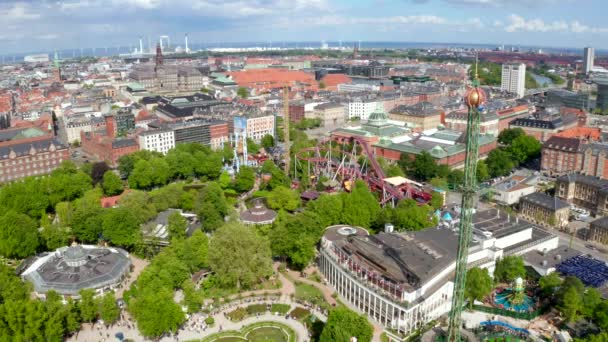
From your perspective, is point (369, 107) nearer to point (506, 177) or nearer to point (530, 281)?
point (506, 177)

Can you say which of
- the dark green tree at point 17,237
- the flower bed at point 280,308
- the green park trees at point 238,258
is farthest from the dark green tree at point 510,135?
the dark green tree at point 17,237

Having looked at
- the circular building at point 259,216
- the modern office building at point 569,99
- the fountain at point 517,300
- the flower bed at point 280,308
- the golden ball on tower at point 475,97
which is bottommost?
the flower bed at point 280,308

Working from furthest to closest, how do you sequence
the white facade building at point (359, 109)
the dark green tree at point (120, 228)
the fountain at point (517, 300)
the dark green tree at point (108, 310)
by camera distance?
the white facade building at point (359, 109) < the dark green tree at point (120, 228) < the fountain at point (517, 300) < the dark green tree at point (108, 310)

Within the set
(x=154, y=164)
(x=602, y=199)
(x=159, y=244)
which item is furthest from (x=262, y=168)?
(x=602, y=199)

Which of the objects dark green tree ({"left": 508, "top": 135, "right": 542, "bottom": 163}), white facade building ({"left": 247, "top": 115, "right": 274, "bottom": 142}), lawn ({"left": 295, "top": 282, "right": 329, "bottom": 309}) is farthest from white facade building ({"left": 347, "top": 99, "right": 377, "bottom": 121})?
lawn ({"left": 295, "top": 282, "right": 329, "bottom": 309})

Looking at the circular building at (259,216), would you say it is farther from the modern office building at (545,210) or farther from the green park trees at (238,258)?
the modern office building at (545,210)
